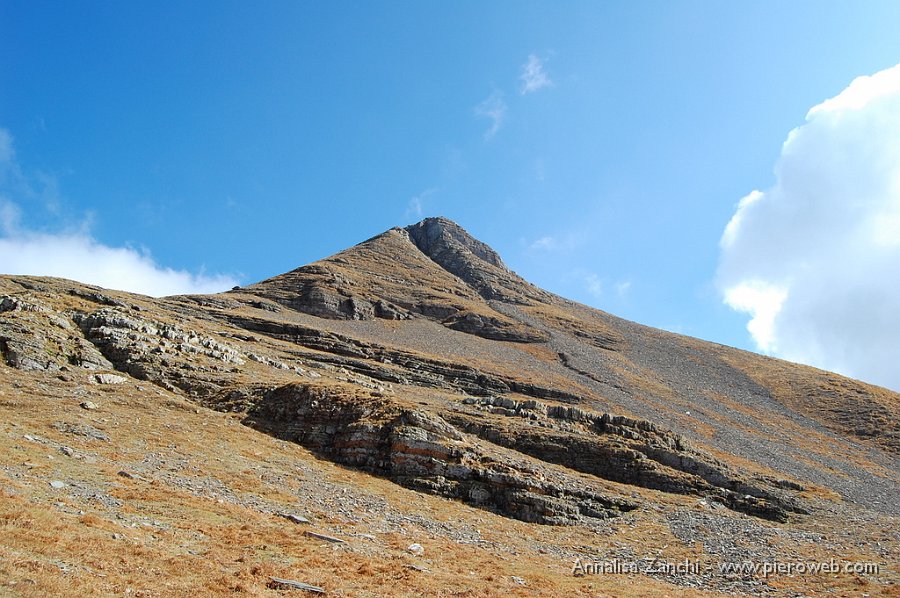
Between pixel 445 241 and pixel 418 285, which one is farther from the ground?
pixel 445 241

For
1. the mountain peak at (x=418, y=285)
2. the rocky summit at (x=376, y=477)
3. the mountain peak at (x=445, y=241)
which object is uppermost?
the mountain peak at (x=445, y=241)

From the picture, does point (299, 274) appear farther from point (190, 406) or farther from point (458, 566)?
point (458, 566)

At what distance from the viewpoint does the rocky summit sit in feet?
50.2

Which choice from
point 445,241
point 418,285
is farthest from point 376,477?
point 445,241

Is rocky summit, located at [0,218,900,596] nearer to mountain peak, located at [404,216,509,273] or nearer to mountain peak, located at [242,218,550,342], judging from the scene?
mountain peak, located at [242,218,550,342]

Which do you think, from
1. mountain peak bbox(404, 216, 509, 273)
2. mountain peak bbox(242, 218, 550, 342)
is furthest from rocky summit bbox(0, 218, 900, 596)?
mountain peak bbox(404, 216, 509, 273)

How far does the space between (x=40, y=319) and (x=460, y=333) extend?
69562 millimetres

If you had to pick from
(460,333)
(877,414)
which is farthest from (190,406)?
(877,414)

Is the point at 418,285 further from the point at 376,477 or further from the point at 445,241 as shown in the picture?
the point at 376,477

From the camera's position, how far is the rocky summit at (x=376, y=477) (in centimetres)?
1530

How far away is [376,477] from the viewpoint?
30250 millimetres

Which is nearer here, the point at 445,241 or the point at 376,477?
the point at 376,477

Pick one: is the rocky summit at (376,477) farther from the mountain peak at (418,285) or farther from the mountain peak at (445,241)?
the mountain peak at (445,241)

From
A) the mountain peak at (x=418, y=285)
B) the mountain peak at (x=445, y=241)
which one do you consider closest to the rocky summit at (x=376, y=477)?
the mountain peak at (x=418, y=285)
